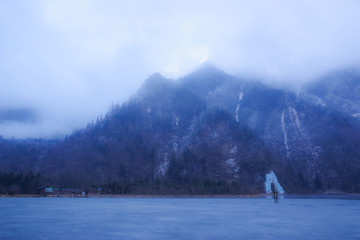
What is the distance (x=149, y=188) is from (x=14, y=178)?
256 feet

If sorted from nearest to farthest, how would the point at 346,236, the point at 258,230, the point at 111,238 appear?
the point at 111,238 → the point at 346,236 → the point at 258,230

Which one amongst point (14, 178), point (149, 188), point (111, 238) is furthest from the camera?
point (149, 188)

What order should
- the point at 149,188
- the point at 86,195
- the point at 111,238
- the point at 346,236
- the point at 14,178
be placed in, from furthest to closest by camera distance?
the point at 149,188, the point at 86,195, the point at 14,178, the point at 346,236, the point at 111,238

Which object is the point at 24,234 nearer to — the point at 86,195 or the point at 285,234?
the point at 285,234

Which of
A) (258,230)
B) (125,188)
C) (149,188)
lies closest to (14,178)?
(125,188)

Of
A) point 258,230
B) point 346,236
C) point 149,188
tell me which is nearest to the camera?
point 346,236

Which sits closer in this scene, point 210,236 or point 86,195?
point 210,236

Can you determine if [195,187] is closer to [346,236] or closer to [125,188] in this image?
[125,188]

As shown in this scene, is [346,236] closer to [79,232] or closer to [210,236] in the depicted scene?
[210,236]

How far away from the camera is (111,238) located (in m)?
30.9

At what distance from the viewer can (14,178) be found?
16312 cm

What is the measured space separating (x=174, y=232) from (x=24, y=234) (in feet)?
53.5

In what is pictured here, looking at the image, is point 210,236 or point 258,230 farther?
point 258,230

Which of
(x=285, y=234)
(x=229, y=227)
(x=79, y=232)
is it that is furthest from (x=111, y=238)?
(x=285, y=234)
